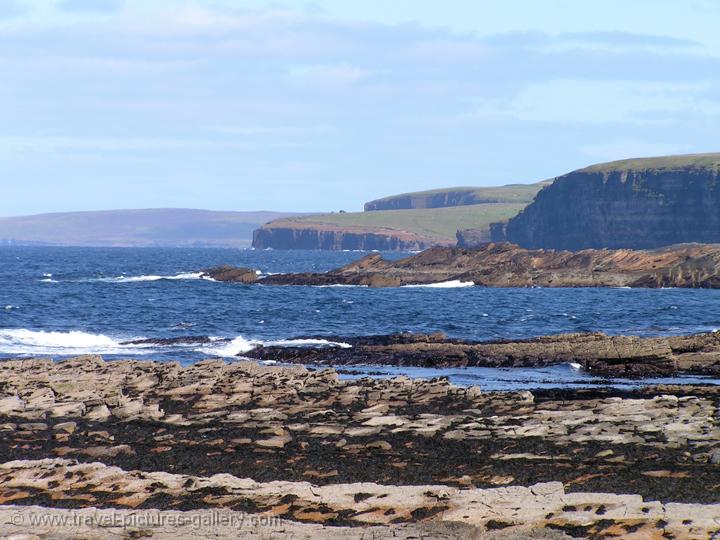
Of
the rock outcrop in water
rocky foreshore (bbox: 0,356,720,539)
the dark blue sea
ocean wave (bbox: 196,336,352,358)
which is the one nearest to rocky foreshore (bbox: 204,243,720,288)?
the dark blue sea

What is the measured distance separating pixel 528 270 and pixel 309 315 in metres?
57.8

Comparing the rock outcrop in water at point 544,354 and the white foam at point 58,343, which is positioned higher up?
the rock outcrop in water at point 544,354

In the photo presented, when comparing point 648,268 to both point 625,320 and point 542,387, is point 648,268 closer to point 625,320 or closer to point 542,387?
point 625,320

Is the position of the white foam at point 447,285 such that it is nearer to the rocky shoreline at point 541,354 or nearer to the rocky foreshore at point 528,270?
the rocky foreshore at point 528,270

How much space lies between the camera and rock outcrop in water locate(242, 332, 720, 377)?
127 ft

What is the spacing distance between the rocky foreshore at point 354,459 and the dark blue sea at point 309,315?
9.56 meters

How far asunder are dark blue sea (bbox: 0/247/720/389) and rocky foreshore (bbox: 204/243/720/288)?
685cm

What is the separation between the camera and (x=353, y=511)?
15.6 metres

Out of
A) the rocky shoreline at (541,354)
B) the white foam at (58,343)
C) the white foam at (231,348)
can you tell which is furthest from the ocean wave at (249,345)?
the white foam at (58,343)

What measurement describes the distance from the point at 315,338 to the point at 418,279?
7217 cm

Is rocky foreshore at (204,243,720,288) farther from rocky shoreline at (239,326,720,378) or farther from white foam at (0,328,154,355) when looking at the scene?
rocky shoreline at (239,326,720,378)

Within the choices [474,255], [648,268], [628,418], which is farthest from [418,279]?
[628,418]

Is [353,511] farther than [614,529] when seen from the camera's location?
Yes

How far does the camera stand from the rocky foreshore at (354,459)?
48.8ft
